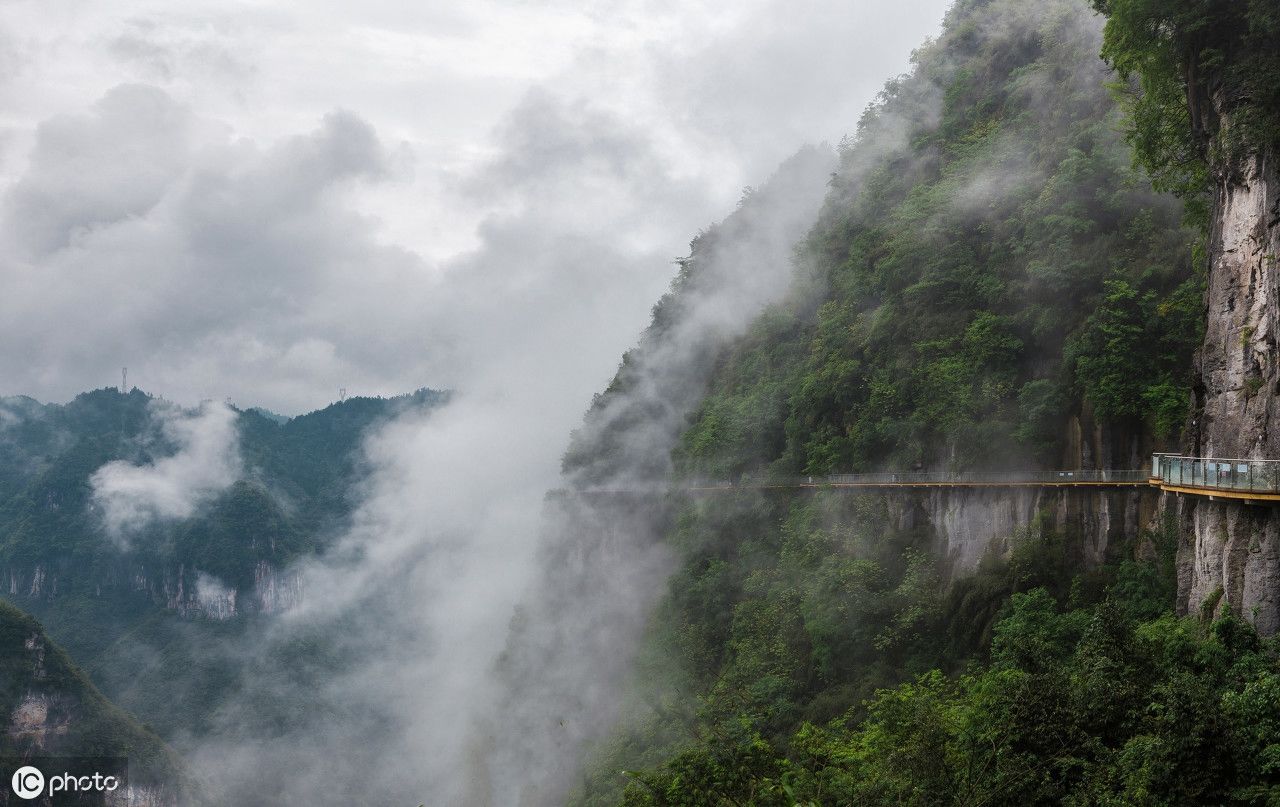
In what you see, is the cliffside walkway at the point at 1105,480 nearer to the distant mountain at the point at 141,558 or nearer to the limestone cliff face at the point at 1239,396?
the limestone cliff face at the point at 1239,396

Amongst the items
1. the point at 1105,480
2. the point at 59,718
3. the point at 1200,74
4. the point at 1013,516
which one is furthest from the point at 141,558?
the point at 1200,74

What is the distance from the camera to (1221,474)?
855 inches

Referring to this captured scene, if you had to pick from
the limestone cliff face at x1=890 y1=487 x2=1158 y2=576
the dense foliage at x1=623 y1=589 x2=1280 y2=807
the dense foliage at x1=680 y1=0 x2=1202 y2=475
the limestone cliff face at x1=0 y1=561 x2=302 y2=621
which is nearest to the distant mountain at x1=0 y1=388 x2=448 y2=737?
the limestone cliff face at x1=0 y1=561 x2=302 y2=621

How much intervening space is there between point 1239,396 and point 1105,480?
26.0ft

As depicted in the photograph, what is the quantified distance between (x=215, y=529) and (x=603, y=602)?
128900 mm

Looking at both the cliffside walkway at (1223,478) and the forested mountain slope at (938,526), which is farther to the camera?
the cliffside walkway at (1223,478)

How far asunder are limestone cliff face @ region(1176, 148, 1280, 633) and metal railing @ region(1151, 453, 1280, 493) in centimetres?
49

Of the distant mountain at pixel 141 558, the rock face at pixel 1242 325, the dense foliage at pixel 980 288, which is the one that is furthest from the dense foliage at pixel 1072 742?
the distant mountain at pixel 141 558

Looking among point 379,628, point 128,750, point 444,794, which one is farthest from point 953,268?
point 379,628

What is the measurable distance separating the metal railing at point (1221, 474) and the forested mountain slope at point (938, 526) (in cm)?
273

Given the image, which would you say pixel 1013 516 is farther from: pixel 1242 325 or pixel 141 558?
pixel 141 558

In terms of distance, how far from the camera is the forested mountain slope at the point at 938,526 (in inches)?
758

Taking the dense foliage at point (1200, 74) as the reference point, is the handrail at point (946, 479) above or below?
below

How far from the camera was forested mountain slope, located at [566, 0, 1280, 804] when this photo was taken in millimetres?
19266
